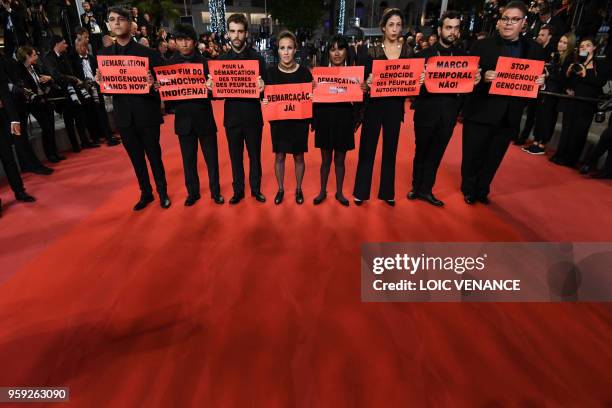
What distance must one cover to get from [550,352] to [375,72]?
8.54ft

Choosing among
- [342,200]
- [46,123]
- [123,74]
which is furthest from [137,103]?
[46,123]

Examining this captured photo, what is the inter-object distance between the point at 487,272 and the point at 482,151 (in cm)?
160

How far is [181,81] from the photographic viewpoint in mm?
3365

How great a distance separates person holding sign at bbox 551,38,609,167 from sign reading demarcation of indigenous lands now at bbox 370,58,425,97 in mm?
3298

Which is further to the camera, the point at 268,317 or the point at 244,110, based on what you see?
the point at 244,110

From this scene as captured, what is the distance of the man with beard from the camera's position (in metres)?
3.32

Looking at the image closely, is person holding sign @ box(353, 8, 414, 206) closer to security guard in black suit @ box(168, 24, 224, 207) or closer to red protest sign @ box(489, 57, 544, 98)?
red protest sign @ box(489, 57, 544, 98)

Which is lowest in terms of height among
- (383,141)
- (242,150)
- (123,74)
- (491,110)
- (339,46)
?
(242,150)

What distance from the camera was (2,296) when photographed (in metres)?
2.66

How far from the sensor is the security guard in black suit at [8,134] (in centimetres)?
372

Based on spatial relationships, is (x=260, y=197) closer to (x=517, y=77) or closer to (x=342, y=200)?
(x=342, y=200)

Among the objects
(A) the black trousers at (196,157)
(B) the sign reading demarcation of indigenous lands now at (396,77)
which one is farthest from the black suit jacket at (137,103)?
(B) the sign reading demarcation of indigenous lands now at (396,77)

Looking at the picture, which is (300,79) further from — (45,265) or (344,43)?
(45,265)

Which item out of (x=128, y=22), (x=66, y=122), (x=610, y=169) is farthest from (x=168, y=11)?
(x=610, y=169)
